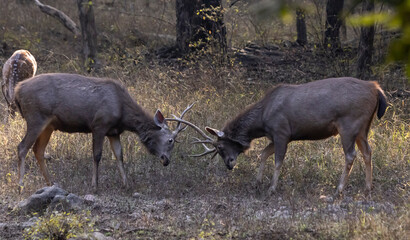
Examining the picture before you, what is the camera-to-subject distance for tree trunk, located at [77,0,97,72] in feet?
50.2

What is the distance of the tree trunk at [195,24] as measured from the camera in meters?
14.2

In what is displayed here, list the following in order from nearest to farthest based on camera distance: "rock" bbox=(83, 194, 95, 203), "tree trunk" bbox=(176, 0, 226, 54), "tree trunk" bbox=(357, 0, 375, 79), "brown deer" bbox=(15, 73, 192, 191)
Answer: "rock" bbox=(83, 194, 95, 203) < "brown deer" bbox=(15, 73, 192, 191) < "tree trunk" bbox=(357, 0, 375, 79) < "tree trunk" bbox=(176, 0, 226, 54)

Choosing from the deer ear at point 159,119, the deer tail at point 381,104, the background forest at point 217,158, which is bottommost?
the background forest at point 217,158

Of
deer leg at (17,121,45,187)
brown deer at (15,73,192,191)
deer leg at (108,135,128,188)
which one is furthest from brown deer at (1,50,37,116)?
deer leg at (108,135,128,188)

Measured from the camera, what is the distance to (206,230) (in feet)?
22.8

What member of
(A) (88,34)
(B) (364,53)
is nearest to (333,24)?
(B) (364,53)

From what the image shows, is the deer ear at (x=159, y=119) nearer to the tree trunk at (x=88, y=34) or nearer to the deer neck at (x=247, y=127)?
the deer neck at (x=247, y=127)

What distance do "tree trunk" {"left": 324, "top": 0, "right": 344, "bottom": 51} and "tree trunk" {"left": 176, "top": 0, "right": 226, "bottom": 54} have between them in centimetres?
241

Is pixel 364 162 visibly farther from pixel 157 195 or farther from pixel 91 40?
pixel 91 40

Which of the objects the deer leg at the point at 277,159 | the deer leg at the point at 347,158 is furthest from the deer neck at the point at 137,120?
the deer leg at the point at 347,158

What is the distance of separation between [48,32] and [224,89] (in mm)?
8164

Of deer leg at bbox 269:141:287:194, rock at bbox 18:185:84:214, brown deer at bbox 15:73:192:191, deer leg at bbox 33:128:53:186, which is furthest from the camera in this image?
deer leg at bbox 33:128:53:186

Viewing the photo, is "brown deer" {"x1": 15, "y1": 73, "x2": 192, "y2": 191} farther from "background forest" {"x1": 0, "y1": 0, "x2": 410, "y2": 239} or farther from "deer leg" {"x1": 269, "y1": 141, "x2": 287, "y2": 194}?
"deer leg" {"x1": 269, "y1": 141, "x2": 287, "y2": 194}

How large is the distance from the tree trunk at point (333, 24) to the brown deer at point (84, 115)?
5.34 meters
